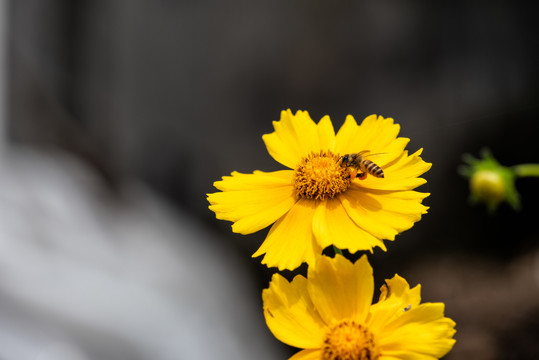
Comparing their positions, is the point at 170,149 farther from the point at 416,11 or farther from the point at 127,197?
the point at 416,11

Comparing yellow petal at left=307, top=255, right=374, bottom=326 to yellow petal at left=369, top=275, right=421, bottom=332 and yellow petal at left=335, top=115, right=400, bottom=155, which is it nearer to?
yellow petal at left=369, top=275, right=421, bottom=332

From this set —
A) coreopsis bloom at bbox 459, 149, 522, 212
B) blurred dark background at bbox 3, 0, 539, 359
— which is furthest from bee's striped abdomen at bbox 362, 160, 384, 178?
blurred dark background at bbox 3, 0, 539, 359

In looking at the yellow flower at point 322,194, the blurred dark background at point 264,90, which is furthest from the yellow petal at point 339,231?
the blurred dark background at point 264,90

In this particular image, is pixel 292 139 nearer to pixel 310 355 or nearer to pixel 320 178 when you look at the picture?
→ pixel 320 178

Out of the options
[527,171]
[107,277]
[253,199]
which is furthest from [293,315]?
[107,277]

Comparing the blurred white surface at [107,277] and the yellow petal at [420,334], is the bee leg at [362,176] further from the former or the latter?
the blurred white surface at [107,277]

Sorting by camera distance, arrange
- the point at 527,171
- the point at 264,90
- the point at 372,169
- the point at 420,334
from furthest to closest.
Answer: the point at 264,90 < the point at 527,171 < the point at 372,169 < the point at 420,334

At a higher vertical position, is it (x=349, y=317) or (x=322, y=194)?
(x=322, y=194)

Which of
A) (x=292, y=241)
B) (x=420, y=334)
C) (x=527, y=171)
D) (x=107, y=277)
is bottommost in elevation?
(x=420, y=334)

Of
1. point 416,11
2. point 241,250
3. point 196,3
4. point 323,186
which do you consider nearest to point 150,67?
point 196,3
